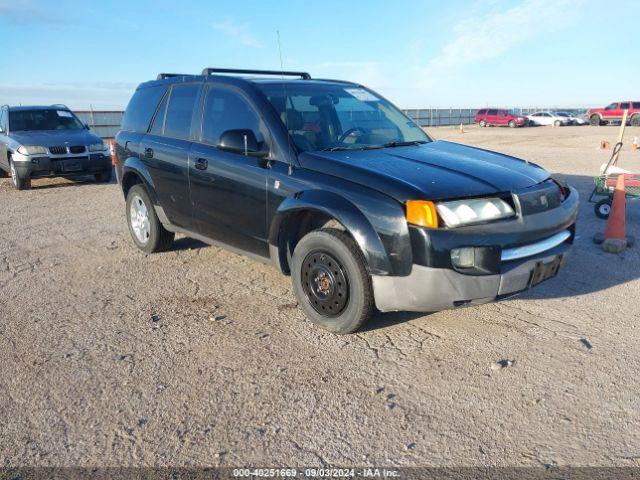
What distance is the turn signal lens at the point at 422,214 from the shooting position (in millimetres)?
3193

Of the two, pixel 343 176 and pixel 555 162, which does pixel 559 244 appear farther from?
pixel 555 162

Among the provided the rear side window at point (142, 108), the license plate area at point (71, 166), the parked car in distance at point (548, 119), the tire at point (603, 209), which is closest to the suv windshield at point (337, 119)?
the rear side window at point (142, 108)

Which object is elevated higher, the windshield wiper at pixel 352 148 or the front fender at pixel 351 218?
the windshield wiper at pixel 352 148

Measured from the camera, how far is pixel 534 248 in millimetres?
3488

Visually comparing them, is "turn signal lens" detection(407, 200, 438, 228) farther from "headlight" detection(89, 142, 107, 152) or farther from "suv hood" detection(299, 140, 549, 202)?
"headlight" detection(89, 142, 107, 152)

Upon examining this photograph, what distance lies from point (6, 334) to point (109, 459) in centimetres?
193

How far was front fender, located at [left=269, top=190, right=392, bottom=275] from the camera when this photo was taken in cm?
336

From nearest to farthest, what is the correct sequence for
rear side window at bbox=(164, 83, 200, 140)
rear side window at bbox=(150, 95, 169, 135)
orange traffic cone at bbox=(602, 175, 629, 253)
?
rear side window at bbox=(164, 83, 200, 140) < rear side window at bbox=(150, 95, 169, 135) < orange traffic cone at bbox=(602, 175, 629, 253)

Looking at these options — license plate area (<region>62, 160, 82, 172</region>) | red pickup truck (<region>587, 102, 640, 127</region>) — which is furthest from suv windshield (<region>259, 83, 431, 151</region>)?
red pickup truck (<region>587, 102, 640, 127</region>)

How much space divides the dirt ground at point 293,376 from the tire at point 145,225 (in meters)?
0.58

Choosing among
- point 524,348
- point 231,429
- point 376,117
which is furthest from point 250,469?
point 376,117

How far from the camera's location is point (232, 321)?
407 cm

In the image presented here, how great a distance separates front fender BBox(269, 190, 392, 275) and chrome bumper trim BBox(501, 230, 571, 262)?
2.46 ft

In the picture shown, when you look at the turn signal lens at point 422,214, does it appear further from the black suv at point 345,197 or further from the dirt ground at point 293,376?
the dirt ground at point 293,376
